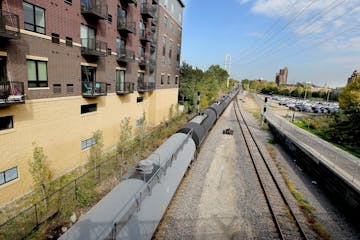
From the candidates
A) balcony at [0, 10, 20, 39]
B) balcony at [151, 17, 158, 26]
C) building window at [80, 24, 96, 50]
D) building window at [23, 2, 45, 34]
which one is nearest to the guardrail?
balcony at [0, 10, 20, 39]

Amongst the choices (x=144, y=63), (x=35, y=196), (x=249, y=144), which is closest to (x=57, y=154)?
(x=35, y=196)

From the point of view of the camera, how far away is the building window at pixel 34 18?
1198cm

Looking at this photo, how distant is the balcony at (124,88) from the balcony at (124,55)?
2436 millimetres

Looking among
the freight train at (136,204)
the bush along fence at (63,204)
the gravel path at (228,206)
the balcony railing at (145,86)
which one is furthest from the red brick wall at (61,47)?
the gravel path at (228,206)

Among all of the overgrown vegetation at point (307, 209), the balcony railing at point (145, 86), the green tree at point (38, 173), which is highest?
the balcony railing at point (145, 86)

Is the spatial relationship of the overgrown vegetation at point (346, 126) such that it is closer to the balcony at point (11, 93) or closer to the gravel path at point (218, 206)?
the gravel path at point (218, 206)

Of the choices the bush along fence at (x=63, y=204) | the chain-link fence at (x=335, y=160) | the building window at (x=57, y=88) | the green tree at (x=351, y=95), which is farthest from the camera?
the green tree at (x=351, y=95)

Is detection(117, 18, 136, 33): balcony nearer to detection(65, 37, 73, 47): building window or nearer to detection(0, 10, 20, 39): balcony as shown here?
detection(65, 37, 73, 47): building window

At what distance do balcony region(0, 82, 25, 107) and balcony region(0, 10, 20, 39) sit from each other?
2463 mm

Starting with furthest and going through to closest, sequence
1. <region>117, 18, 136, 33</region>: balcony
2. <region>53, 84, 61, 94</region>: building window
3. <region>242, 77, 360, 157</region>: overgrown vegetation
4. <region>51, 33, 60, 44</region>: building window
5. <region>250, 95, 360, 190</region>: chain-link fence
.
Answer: <region>242, 77, 360, 157</region>: overgrown vegetation
<region>117, 18, 136, 33</region>: balcony
<region>53, 84, 61, 94</region>: building window
<region>51, 33, 60, 44</region>: building window
<region>250, 95, 360, 190</region>: chain-link fence

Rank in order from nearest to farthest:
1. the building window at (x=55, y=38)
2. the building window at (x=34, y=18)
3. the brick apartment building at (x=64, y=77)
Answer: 1. the brick apartment building at (x=64, y=77)
2. the building window at (x=34, y=18)
3. the building window at (x=55, y=38)

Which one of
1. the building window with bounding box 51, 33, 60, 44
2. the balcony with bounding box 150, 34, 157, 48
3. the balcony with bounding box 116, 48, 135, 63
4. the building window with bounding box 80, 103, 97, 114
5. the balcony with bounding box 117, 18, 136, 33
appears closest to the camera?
the building window with bounding box 51, 33, 60, 44

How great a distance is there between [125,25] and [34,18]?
9651 mm

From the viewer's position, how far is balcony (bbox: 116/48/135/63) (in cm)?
2111
